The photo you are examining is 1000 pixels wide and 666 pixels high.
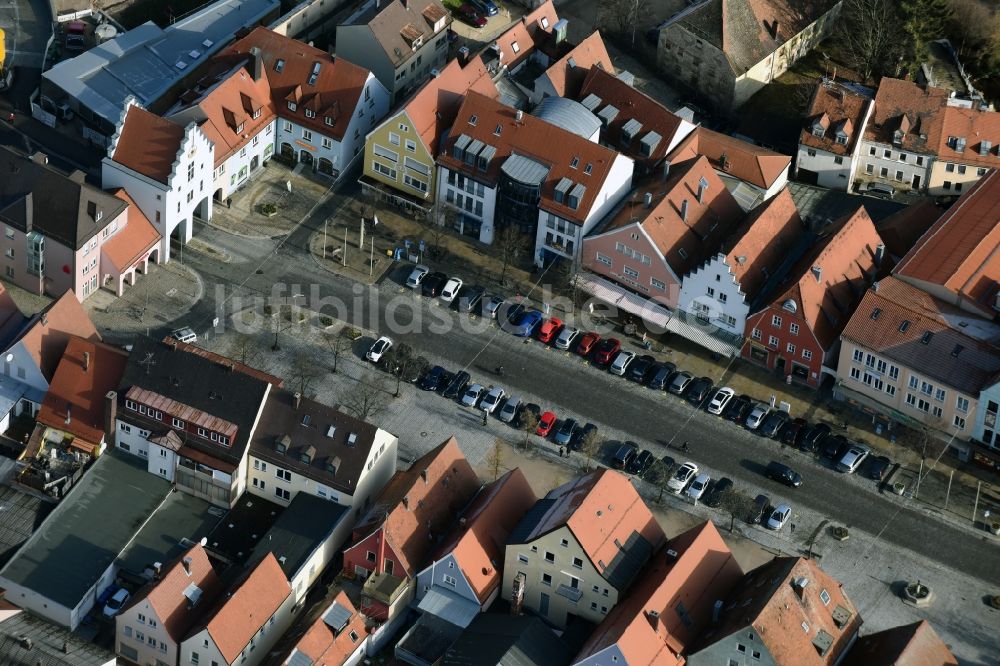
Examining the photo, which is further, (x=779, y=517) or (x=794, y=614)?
(x=779, y=517)

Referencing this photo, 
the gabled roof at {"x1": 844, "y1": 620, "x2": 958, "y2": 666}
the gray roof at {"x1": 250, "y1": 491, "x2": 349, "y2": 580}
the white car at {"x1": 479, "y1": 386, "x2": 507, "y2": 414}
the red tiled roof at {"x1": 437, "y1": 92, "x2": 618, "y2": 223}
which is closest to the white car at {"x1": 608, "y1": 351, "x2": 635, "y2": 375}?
the white car at {"x1": 479, "y1": 386, "x2": 507, "y2": 414}

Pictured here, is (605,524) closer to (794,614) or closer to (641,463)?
(794,614)

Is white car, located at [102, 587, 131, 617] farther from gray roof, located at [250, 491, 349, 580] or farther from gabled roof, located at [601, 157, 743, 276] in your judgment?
gabled roof, located at [601, 157, 743, 276]

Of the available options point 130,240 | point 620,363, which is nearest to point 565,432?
point 620,363

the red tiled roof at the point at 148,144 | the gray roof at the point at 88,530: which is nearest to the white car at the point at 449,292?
the red tiled roof at the point at 148,144

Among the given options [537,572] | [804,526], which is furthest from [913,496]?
[537,572]

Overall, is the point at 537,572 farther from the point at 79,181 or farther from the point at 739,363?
the point at 79,181

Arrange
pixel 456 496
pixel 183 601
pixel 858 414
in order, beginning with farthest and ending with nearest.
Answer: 1. pixel 858 414
2. pixel 456 496
3. pixel 183 601
